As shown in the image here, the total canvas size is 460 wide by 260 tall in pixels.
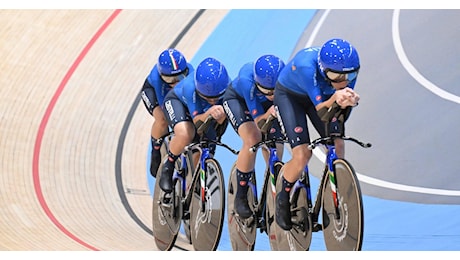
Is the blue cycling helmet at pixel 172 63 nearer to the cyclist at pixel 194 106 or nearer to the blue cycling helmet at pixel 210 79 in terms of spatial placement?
the cyclist at pixel 194 106

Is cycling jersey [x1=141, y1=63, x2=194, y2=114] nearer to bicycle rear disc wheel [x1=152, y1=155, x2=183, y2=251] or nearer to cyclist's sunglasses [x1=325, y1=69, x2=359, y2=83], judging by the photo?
bicycle rear disc wheel [x1=152, y1=155, x2=183, y2=251]

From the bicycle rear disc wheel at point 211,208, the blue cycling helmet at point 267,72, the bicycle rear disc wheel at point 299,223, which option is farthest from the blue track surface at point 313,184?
the blue cycling helmet at point 267,72

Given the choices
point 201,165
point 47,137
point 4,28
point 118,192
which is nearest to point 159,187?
point 201,165

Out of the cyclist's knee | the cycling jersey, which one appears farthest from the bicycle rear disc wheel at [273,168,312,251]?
the cycling jersey

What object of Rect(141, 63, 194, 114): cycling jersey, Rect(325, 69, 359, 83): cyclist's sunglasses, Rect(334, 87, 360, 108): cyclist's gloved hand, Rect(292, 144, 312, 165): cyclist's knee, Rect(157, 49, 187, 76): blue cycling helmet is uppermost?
Rect(157, 49, 187, 76): blue cycling helmet

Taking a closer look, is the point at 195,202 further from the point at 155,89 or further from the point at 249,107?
the point at 155,89

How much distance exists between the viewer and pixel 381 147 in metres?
6.64

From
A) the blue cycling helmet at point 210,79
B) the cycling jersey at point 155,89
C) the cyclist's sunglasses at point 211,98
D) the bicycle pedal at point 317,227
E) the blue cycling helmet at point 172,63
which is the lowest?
the bicycle pedal at point 317,227

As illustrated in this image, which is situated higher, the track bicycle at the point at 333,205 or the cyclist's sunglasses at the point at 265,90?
the cyclist's sunglasses at the point at 265,90

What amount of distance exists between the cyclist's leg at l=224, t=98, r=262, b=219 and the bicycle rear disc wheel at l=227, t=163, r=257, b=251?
0.28ft

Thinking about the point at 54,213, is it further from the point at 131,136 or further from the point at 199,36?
the point at 199,36

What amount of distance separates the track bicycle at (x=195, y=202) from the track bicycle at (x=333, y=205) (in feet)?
1.73

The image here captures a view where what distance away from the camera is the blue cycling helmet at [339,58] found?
414cm

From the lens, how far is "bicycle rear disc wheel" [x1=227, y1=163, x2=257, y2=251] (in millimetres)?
5246
